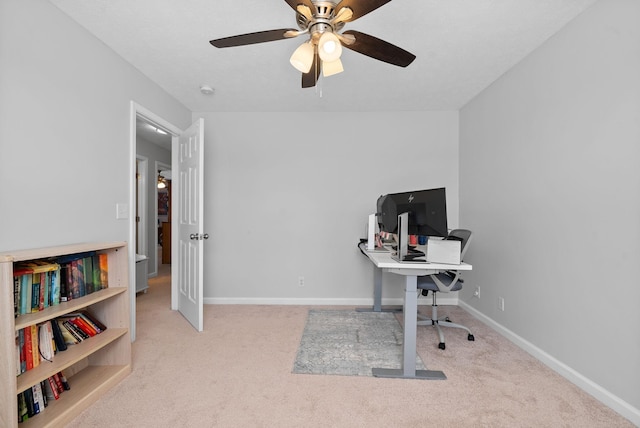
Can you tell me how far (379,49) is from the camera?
5.40 feet

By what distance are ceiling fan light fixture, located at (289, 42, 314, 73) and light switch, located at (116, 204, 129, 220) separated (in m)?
1.78

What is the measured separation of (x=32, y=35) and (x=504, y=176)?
353 cm

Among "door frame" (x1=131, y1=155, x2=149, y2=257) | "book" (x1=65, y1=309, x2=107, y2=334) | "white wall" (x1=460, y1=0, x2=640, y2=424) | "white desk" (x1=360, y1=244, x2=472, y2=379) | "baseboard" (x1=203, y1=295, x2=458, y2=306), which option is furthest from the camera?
"door frame" (x1=131, y1=155, x2=149, y2=257)

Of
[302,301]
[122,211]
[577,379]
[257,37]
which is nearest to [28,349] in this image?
[122,211]

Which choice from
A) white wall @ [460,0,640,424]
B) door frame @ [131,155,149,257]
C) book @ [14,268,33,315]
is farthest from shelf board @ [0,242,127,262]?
door frame @ [131,155,149,257]

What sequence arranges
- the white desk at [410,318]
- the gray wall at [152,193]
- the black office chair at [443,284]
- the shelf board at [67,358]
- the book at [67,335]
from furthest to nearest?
1. the gray wall at [152,193]
2. the black office chair at [443,284]
3. the white desk at [410,318]
4. the book at [67,335]
5. the shelf board at [67,358]

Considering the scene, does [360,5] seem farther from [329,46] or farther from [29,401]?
[29,401]

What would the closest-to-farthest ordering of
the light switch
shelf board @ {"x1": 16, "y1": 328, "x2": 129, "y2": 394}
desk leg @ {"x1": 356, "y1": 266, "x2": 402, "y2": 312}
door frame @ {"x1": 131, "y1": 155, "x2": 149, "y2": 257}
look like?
1. shelf board @ {"x1": 16, "y1": 328, "x2": 129, "y2": 394}
2. the light switch
3. desk leg @ {"x1": 356, "y1": 266, "x2": 402, "y2": 312}
4. door frame @ {"x1": 131, "y1": 155, "x2": 149, "y2": 257}

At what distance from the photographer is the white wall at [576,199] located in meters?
1.63

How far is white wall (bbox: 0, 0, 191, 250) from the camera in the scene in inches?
61.8

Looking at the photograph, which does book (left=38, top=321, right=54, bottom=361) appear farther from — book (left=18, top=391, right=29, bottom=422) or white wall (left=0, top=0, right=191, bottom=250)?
white wall (left=0, top=0, right=191, bottom=250)

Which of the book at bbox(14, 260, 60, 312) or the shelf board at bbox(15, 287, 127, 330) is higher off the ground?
the book at bbox(14, 260, 60, 312)

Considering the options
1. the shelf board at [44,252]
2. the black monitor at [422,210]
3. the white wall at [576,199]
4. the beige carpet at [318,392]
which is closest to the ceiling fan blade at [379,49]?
the black monitor at [422,210]

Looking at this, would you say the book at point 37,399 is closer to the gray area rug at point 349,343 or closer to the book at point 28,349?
the book at point 28,349
